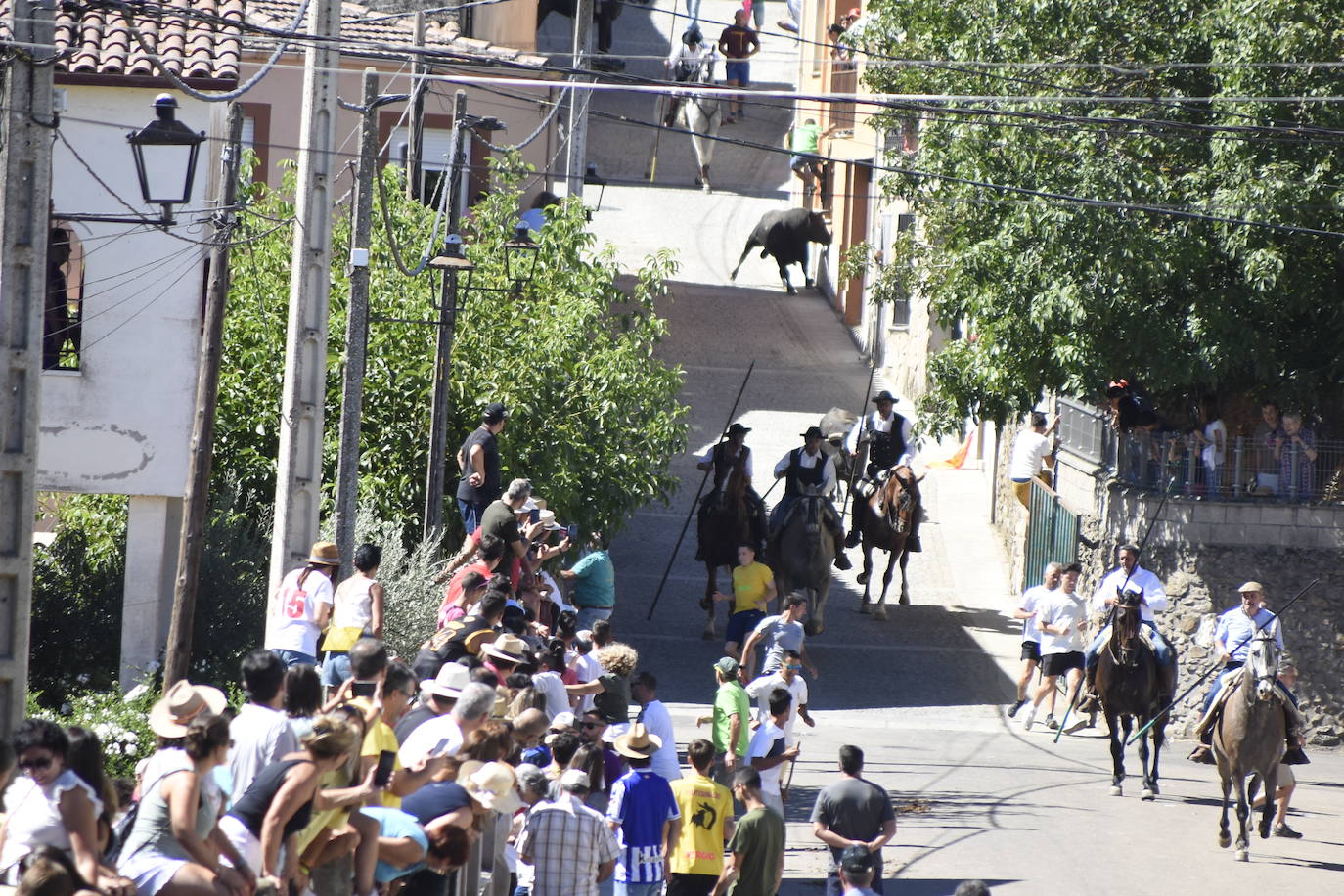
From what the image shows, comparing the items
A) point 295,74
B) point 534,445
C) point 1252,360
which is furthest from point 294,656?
point 295,74

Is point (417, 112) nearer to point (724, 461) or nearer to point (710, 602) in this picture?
point (724, 461)

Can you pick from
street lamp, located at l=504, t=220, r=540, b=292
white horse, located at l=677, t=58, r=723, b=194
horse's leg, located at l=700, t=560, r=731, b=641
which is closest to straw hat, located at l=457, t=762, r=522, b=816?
street lamp, located at l=504, t=220, r=540, b=292

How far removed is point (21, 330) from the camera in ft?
34.5

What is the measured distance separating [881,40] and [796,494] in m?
6.25

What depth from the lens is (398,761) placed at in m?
9.11

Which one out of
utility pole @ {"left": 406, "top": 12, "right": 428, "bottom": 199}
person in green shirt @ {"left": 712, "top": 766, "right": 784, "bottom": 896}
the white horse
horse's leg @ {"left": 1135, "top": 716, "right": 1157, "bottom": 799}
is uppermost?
the white horse

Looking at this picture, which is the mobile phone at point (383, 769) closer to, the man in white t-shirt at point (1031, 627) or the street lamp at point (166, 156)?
the street lamp at point (166, 156)

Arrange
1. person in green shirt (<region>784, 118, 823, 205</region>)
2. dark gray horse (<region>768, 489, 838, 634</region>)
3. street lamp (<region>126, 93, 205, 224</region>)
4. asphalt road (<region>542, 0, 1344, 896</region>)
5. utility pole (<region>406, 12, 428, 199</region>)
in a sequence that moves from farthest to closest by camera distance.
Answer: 1. person in green shirt (<region>784, 118, 823, 205</region>)
2. dark gray horse (<region>768, 489, 838, 634</region>)
3. utility pole (<region>406, 12, 428, 199</region>)
4. asphalt road (<region>542, 0, 1344, 896</region>)
5. street lamp (<region>126, 93, 205, 224</region>)

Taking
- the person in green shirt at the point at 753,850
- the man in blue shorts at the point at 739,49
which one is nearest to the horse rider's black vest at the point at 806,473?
the person in green shirt at the point at 753,850

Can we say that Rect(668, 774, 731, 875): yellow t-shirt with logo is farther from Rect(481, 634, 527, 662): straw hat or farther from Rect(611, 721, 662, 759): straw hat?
Rect(481, 634, 527, 662): straw hat

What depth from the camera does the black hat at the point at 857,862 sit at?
411 inches

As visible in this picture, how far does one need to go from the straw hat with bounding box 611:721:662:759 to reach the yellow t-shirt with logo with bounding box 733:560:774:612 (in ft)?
28.0

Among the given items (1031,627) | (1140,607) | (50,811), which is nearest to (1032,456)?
(1031,627)

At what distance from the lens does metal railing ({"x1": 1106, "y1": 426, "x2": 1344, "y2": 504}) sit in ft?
66.4
